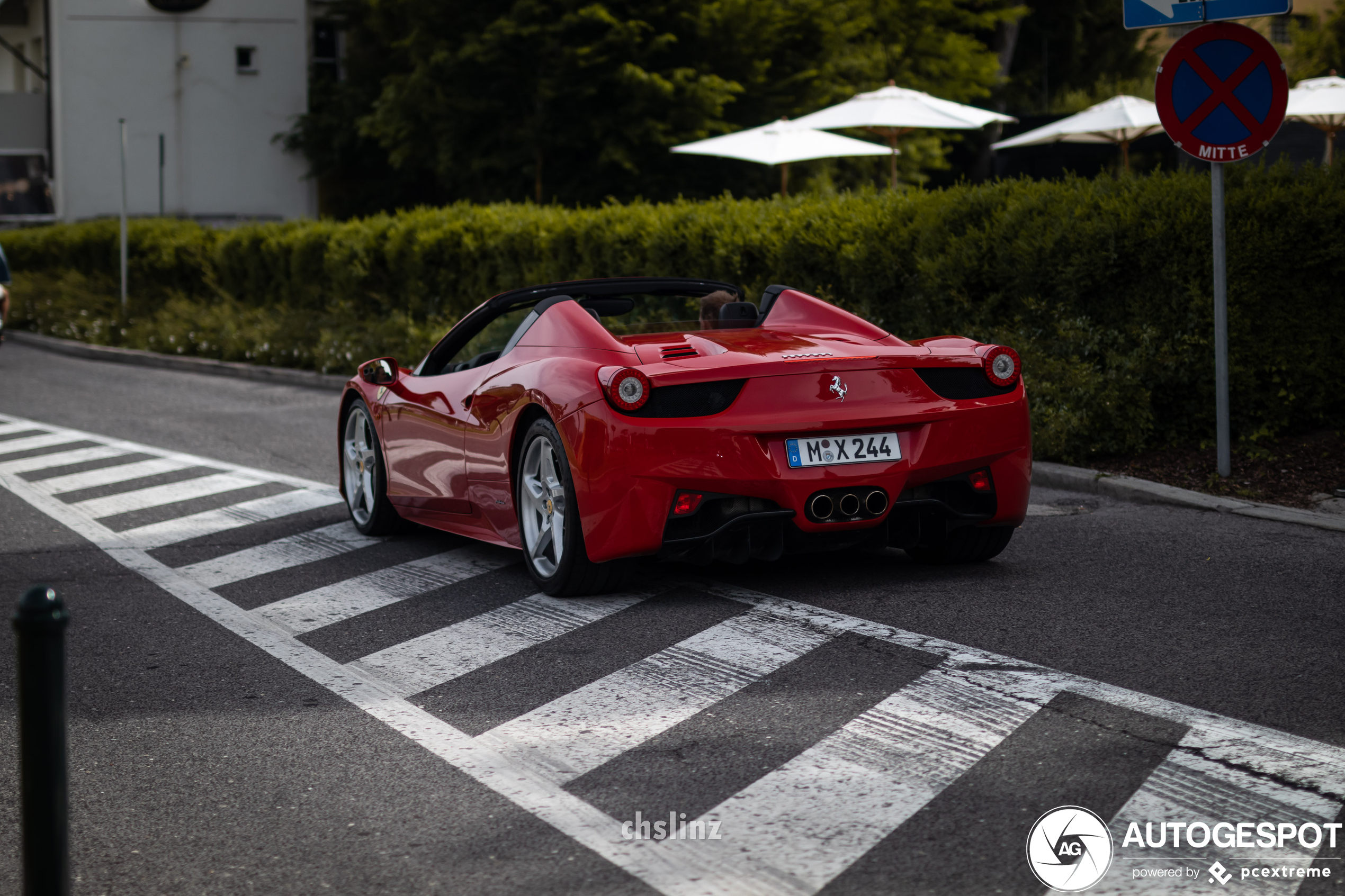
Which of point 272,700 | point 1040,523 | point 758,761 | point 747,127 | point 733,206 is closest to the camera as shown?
point 758,761

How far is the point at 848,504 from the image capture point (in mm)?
6043

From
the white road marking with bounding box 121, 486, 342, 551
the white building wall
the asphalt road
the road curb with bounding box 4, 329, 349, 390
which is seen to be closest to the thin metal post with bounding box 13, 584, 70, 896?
the asphalt road

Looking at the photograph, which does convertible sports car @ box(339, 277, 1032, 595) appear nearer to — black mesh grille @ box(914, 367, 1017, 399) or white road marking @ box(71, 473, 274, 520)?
black mesh grille @ box(914, 367, 1017, 399)

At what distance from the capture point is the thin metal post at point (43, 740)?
2551 millimetres

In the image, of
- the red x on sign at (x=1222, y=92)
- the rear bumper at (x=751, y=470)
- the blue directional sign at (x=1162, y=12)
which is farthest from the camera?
the blue directional sign at (x=1162, y=12)

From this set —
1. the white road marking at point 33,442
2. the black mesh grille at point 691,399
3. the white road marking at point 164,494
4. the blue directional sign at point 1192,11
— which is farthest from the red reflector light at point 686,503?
the white road marking at point 33,442

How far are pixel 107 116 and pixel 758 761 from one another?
45083mm

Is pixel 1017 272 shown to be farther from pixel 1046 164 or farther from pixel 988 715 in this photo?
pixel 1046 164

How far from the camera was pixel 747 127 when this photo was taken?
107 feet

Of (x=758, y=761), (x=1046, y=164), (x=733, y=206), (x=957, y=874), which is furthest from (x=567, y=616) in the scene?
(x=1046, y=164)

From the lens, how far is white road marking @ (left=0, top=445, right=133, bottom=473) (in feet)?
38.6

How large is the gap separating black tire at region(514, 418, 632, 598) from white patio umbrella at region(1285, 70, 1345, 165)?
1665 centimetres

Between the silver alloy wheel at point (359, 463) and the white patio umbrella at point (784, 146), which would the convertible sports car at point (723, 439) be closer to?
the silver alloy wheel at point (359, 463)

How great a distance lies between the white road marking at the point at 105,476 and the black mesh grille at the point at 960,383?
21.7 feet
